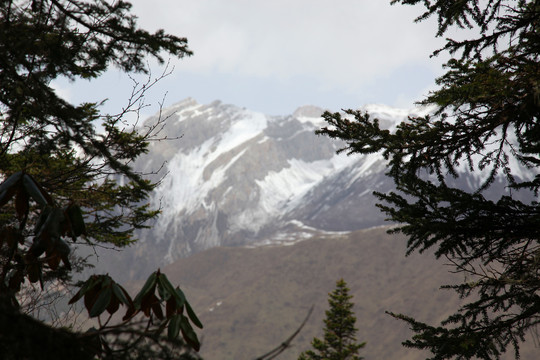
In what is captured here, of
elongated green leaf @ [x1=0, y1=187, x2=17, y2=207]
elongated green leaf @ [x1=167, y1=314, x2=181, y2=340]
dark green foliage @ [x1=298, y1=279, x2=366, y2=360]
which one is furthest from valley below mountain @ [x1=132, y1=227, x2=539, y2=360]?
elongated green leaf @ [x1=0, y1=187, x2=17, y2=207]

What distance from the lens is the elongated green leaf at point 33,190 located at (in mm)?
2137

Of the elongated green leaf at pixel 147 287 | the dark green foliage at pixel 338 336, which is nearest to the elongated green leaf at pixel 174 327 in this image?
the elongated green leaf at pixel 147 287

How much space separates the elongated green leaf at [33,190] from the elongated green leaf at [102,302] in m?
0.54

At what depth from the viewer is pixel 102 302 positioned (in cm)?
212

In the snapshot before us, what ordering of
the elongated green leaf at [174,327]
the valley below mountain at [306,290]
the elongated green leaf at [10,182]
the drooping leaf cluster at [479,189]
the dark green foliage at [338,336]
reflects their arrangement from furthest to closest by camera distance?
the valley below mountain at [306,290]
the dark green foliage at [338,336]
the drooping leaf cluster at [479,189]
the elongated green leaf at [10,182]
the elongated green leaf at [174,327]

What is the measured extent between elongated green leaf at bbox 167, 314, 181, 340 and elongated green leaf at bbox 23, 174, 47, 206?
880mm

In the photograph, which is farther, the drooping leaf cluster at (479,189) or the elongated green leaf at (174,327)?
the drooping leaf cluster at (479,189)

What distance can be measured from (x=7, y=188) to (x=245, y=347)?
4628 inches

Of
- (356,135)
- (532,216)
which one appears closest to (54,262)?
(356,135)

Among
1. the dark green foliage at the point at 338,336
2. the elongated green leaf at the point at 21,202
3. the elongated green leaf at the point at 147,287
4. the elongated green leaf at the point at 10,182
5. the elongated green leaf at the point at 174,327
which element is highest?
the elongated green leaf at the point at 10,182

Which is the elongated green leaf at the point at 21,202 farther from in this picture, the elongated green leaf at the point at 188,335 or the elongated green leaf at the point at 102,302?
the elongated green leaf at the point at 188,335

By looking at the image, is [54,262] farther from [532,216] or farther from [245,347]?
[245,347]

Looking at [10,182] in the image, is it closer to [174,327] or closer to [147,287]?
[147,287]

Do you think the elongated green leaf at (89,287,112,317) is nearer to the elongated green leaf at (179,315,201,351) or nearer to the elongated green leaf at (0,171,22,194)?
the elongated green leaf at (179,315,201,351)
